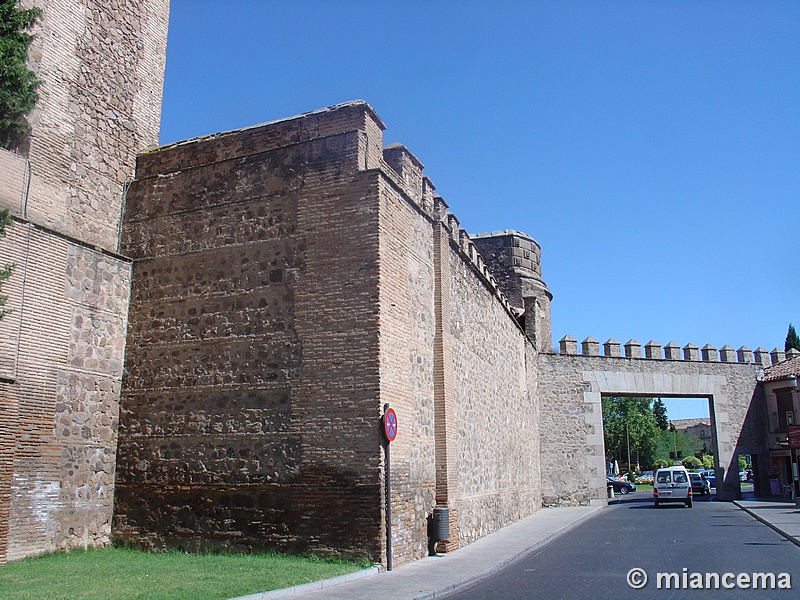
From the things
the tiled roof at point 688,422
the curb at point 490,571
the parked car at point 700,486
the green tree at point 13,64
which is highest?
the green tree at point 13,64

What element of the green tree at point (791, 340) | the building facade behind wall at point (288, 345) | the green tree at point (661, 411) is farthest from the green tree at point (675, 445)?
the building facade behind wall at point (288, 345)

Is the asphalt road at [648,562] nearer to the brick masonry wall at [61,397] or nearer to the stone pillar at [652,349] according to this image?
the brick masonry wall at [61,397]

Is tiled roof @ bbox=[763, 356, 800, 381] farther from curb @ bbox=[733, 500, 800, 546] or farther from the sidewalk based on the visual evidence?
the sidewalk

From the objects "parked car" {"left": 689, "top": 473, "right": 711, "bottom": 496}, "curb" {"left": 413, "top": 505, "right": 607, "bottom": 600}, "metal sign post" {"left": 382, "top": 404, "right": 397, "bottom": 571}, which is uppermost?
"metal sign post" {"left": 382, "top": 404, "right": 397, "bottom": 571}

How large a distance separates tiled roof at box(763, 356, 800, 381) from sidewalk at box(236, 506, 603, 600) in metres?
18.7

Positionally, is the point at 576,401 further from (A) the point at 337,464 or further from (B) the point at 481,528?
(A) the point at 337,464

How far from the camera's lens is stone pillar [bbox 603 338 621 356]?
28062 mm

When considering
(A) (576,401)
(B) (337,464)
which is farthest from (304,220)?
(A) (576,401)

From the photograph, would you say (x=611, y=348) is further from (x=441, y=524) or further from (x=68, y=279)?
(x=68, y=279)

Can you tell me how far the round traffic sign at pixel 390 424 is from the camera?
10.1 metres

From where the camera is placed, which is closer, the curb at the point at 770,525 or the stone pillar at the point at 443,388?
the stone pillar at the point at 443,388

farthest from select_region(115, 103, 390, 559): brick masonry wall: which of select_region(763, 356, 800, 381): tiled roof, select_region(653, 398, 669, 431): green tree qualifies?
select_region(653, 398, 669, 431): green tree

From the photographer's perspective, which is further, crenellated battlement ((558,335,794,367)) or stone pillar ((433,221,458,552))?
crenellated battlement ((558,335,794,367))

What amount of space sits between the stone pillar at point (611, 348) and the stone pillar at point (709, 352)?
4.79m
